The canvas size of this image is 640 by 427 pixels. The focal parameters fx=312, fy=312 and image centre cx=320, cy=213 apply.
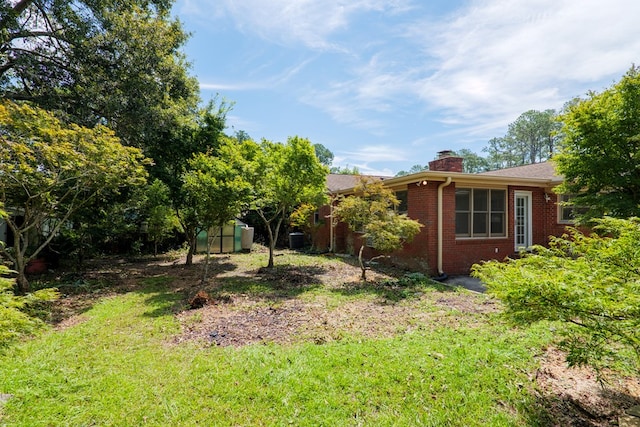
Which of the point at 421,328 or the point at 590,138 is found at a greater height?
the point at 590,138

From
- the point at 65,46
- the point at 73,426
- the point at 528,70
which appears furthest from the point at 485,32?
the point at 65,46

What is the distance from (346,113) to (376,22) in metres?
8.47

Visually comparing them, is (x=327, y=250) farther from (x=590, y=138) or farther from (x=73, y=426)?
(x=73, y=426)

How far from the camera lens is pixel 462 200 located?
391 inches

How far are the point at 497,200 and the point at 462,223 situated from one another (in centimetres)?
149

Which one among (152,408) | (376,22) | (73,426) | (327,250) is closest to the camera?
(73,426)

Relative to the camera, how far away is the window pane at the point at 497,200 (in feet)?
33.3

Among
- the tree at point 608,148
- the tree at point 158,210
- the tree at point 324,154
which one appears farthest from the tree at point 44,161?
the tree at point 324,154

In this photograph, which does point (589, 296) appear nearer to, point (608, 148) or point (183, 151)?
point (608, 148)

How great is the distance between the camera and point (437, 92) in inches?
480

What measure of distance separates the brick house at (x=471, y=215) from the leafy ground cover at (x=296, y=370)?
3.12m

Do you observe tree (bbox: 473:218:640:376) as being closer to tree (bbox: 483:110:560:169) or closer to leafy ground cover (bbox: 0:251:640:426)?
leafy ground cover (bbox: 0:251:640:426)

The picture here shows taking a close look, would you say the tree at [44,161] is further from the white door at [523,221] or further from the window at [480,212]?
the white door at [523,221]

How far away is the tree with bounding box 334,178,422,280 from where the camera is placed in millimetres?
8188
